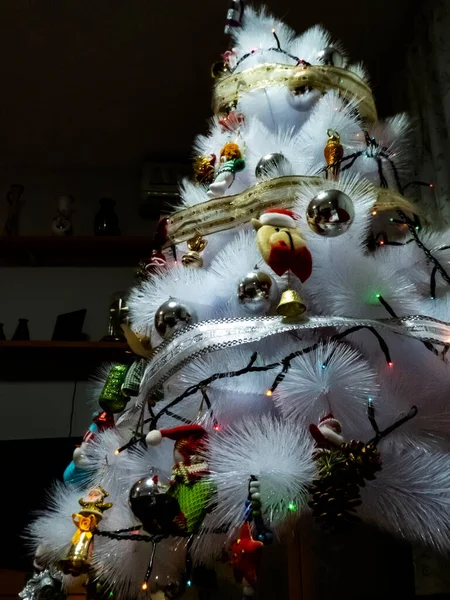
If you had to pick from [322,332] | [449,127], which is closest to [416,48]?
[449,127]

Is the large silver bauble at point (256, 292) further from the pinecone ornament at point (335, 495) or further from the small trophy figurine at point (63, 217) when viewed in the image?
the small trophy figurine at point (63, 217)

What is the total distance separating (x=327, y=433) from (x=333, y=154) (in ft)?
1.57

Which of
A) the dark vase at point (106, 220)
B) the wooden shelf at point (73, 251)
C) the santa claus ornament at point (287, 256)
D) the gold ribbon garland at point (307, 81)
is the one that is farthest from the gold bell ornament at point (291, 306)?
the dark vase at point (106, 220)

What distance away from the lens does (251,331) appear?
0.67 meters

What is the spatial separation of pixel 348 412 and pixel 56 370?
149 centimetres

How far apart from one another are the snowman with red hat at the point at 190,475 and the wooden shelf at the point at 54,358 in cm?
109

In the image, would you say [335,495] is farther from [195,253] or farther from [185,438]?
[195,253]

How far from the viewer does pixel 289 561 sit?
0.73 m

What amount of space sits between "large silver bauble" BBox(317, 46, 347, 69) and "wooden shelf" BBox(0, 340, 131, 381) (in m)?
1.04

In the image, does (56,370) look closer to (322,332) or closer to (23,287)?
(23,287)

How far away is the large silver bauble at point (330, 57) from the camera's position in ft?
3.42

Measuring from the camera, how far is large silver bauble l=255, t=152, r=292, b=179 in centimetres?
89

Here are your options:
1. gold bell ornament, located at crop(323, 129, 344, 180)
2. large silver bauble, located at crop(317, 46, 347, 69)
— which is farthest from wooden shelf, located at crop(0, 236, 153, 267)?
gold bell ornament, located at crop(323, 129, 344, 180)

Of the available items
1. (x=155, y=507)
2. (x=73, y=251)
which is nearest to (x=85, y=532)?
(x=155, y=507)
